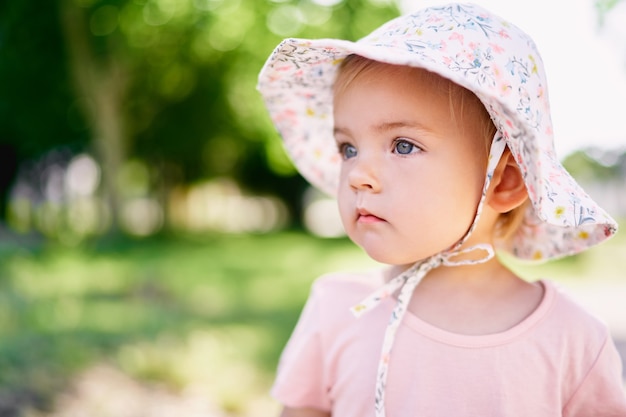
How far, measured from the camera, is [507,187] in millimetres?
1689

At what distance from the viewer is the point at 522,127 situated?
148 cm

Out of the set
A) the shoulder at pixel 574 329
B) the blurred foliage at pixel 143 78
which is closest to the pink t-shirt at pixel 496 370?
the shoulder at pixel 574 329

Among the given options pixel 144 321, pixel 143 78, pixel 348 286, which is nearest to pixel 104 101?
pixel 143 78

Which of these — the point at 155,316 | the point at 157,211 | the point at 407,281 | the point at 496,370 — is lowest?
the point at 157,211

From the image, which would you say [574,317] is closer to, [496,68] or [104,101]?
[496,68]

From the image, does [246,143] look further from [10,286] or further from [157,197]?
[10,286]

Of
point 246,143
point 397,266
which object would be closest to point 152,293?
point 397,266

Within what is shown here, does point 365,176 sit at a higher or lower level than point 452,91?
lower

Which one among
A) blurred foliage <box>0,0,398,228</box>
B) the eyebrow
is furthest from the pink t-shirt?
blurred foliage <box>0,0,398,228</box>

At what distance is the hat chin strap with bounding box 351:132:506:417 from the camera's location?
157 cm

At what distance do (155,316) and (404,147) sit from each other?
181 inches

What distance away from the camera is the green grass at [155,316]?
4.04m

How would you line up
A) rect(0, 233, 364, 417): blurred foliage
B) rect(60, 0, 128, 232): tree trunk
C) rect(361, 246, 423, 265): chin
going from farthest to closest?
rect(60, 0, 128, 232): tree trunk < rect(0, 233, 364, 417): blurred foliage < rect(361, 246, 423, 265): chin

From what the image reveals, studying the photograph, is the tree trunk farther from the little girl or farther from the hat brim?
the little girl
